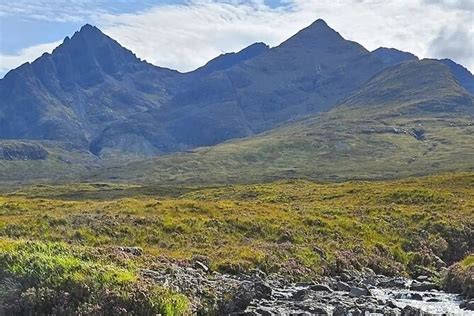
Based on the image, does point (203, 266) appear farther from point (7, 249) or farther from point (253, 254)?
point (7, 249)

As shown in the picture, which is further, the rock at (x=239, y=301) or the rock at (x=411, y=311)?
the rock at (x=411, y=311)

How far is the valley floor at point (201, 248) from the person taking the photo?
22.8m

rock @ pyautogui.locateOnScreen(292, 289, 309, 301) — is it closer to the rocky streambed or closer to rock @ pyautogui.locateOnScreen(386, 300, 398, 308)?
the rocky streambed

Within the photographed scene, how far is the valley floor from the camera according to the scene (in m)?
22.8

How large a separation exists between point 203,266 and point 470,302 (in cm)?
1388

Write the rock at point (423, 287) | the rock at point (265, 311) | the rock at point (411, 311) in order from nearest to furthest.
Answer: the rock at point (265, 311) < the rock at point (411, 311) < the rock at point (423, 287)

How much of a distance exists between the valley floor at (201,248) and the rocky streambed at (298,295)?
302 mm

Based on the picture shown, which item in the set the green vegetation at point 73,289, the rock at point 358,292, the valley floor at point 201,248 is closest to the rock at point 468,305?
the valley floor at point 201,248

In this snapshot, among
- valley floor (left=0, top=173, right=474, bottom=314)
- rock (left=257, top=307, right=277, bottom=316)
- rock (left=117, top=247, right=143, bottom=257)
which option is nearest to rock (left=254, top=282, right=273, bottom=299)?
rock (left=257, top=307, right=277, bottom=316)

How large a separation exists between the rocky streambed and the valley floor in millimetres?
302

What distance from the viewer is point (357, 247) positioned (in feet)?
134

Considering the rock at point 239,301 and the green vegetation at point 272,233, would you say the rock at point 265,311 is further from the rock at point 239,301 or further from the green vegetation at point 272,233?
the green vegetation at point 272,233

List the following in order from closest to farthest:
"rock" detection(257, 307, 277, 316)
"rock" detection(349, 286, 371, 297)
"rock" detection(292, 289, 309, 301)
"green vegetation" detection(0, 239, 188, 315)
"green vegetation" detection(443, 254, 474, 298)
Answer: "green vegetation" detection(0, 239, 188, 315), "rock" detection(257, 307, 277, 316), "rock" detection(292, 289, 309, 301), "rock" detection(349, 286, 371, 297), "green vegetation" detection(443, 254, 474, 298)

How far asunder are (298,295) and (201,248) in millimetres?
10605
